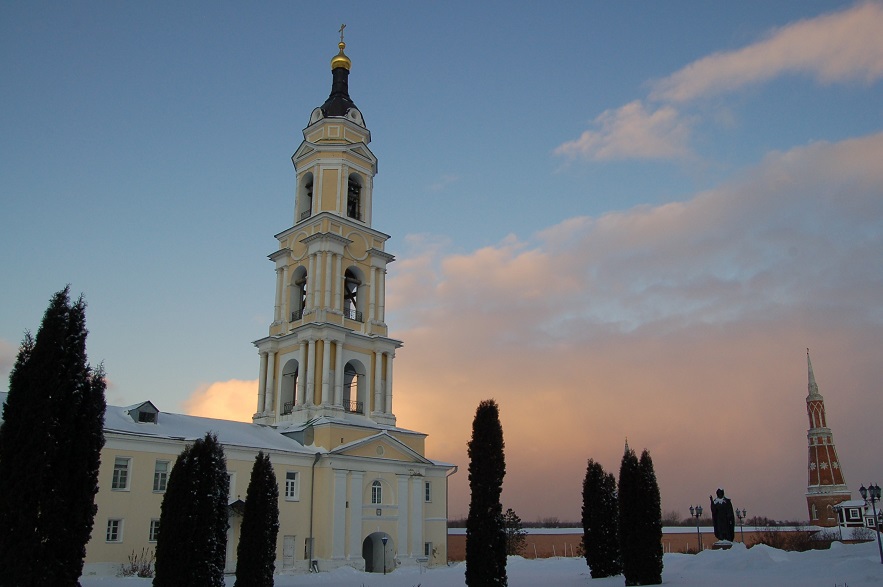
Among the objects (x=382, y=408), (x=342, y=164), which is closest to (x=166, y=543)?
(x=382, y=408)

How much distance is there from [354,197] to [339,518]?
67.5 ft

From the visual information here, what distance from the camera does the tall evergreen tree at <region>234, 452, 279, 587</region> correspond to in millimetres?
23109

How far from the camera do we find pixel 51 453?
1588 cm

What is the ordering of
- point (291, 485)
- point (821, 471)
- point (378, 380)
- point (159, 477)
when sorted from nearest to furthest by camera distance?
point (159, 477) → point (291, 485) → point (378, 380) → point (821, 471)

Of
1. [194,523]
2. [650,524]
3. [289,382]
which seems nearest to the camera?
[194,523]

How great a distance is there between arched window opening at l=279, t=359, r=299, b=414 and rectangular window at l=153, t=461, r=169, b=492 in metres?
11.3

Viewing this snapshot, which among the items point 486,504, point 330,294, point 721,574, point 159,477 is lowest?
point 721,574

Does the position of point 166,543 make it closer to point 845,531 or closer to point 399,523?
point 399,523

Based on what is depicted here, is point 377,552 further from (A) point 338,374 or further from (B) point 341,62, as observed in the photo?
(B) point 341,62

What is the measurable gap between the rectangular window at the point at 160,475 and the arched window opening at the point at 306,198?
19136 millimetres

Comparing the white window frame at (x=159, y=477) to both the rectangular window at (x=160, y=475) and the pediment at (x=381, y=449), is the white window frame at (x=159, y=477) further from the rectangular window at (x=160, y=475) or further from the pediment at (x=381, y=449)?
the pediment at (x=381, y=449)

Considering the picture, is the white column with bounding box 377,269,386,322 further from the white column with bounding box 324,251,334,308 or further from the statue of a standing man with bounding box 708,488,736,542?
the statue of a standing man with bounding box 708,488,736,542

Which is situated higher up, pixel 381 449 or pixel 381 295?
pixel 381 295

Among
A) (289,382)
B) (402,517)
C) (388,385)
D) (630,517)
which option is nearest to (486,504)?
(630,517)
